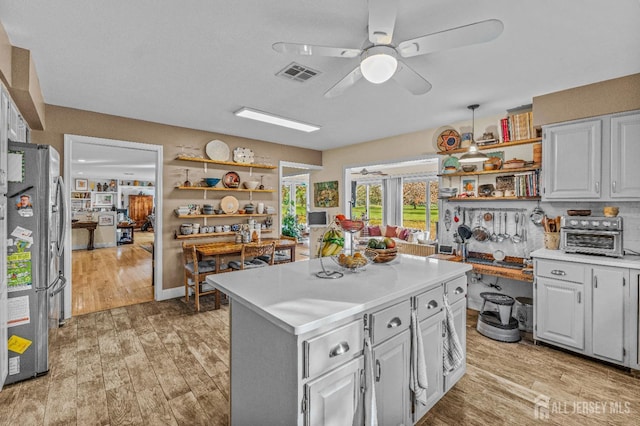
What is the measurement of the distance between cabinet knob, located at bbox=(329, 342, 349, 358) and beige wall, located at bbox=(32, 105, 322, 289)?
12.3 feet

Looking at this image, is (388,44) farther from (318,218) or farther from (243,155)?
(318,218)

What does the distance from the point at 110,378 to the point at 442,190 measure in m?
4.09

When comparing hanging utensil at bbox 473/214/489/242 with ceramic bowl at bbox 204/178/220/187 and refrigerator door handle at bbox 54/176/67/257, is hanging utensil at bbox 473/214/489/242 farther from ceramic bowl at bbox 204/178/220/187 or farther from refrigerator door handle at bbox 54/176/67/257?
refrigerator door handle at bbox 54/176/67/257

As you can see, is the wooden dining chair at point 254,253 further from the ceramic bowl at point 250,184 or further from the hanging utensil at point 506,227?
the hanging utensil at point 506,227

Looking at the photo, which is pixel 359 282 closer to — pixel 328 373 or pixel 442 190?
pixel 328 373

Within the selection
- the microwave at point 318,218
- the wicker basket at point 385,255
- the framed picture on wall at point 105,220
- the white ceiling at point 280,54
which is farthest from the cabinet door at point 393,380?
the framed picture on wall at point 105,220

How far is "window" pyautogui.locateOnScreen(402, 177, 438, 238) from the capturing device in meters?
8.20

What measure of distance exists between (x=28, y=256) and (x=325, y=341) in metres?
2.50

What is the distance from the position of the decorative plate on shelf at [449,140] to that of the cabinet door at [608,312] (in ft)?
6.95

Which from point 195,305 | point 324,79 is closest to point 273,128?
point 324,79

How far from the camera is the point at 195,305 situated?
3.94m

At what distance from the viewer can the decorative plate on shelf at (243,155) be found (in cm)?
494

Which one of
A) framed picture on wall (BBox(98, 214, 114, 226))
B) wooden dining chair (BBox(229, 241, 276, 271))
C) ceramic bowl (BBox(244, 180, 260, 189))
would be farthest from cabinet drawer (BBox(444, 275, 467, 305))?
framed picture on wall (BBox(98, 214, 114, 226))

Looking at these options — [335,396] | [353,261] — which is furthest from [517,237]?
[335,396]
